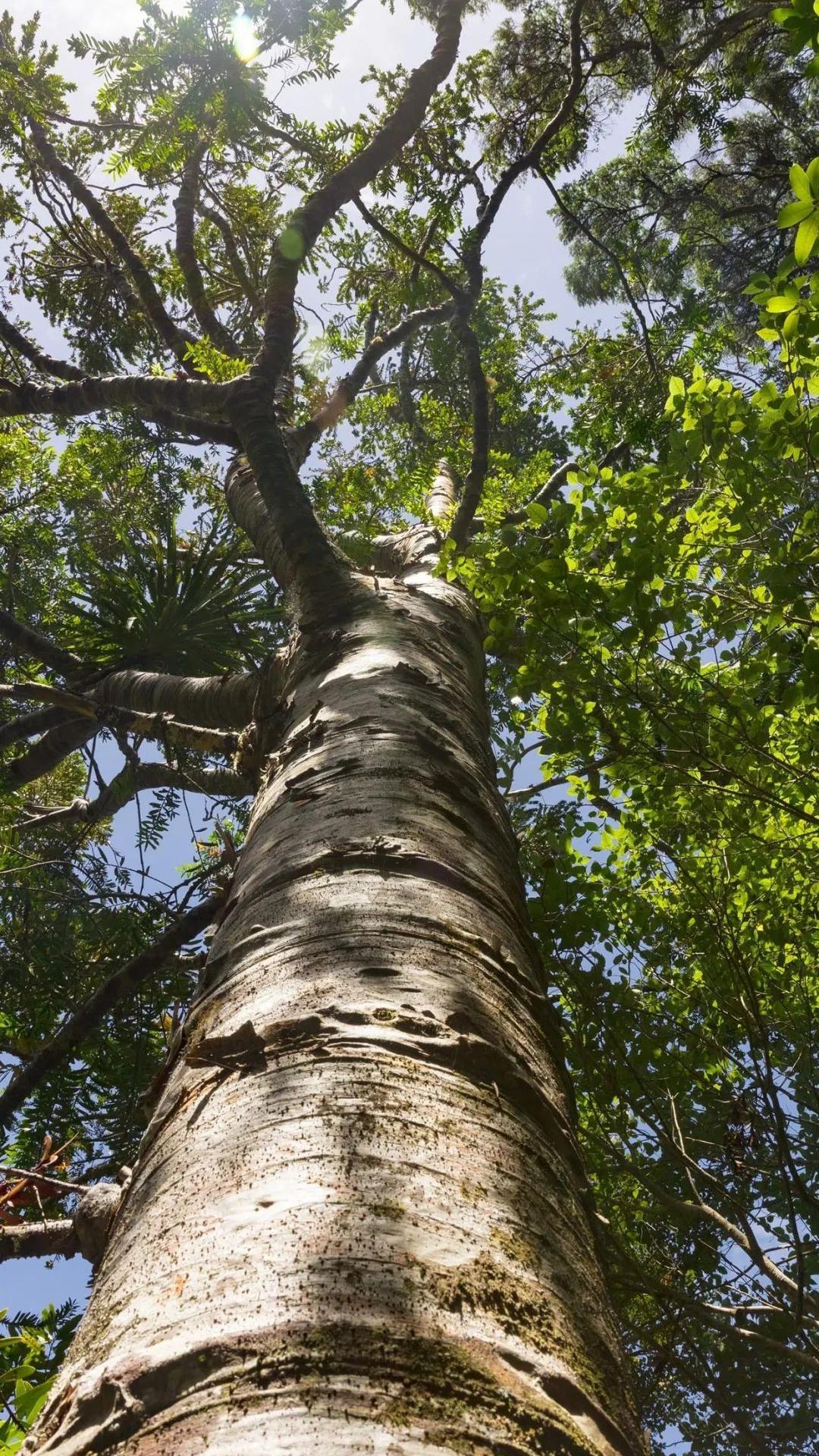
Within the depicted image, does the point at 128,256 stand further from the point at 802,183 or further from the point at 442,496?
the point at 802,183

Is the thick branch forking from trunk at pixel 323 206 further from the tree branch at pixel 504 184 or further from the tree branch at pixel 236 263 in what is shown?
the tree branch at pixel 236 263

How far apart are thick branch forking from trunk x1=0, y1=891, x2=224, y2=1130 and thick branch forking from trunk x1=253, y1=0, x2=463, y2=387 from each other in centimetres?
238

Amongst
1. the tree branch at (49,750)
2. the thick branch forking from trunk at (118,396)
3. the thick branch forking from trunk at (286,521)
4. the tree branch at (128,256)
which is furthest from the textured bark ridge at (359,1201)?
the tree branch at (128,256)

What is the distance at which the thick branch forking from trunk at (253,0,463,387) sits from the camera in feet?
13.3

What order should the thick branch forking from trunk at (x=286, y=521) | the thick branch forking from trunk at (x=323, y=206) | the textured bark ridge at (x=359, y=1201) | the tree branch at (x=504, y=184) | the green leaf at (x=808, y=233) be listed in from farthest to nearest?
the tree branch at (x=504, y=184) → the thick branch forking from trunk at (x=323, y=206) → the thick branch forking from trunk at (x=286, y=521) → the green leaf at (x=808, y=233) → the textured bark ridge at (x=359, y=1201)

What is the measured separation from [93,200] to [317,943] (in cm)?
656

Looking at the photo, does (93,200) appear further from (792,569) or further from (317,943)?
(317,943)

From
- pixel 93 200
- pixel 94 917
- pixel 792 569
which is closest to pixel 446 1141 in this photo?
pixel 792 569

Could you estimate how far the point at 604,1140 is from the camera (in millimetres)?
2693

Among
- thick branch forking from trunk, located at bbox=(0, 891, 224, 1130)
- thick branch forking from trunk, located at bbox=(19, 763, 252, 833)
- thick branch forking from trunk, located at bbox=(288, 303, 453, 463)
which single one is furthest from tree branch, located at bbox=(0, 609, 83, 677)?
thick branch forking from trunk, located at bbox=(288, 303, 453, 463)

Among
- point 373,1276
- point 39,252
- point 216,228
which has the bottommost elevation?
point 373,1276

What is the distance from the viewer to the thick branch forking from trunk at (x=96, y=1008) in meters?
3.03

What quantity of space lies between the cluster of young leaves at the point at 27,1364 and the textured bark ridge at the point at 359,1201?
47 centimetres

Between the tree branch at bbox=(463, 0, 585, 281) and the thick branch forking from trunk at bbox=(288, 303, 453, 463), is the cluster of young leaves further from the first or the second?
the tree branch at bbox=(463, 0, 585, 281)
